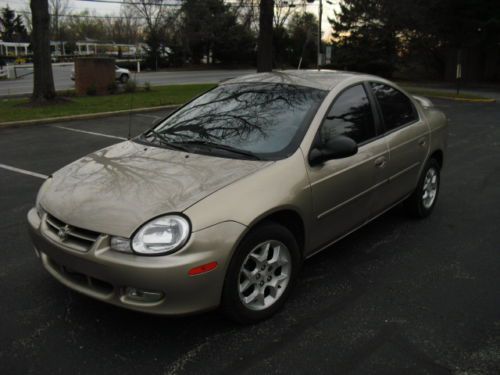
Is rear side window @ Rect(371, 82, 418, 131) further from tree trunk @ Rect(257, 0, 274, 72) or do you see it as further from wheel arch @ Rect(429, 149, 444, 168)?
tree trunk @ Rect(257, 0, 274, 72)

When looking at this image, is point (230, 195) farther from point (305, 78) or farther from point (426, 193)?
point (426, 193)

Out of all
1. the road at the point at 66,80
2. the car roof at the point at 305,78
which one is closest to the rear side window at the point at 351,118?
the car roof at the point at 305,78

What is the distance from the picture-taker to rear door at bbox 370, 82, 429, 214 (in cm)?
428

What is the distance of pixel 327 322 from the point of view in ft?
10.5

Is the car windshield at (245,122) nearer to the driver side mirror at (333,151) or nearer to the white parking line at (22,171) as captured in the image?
the driver side mirror at (333,151)

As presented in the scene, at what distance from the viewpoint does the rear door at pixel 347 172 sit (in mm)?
3501

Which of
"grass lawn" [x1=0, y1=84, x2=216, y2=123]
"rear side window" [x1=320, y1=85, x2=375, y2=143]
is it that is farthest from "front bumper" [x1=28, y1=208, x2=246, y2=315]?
"grass lawn" [x1=0, y1=84, x2=216, y2=123]

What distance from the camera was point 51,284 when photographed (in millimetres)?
3639

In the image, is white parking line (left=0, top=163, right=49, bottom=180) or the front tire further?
white parking line (left=0, top=163, right=49, bottom=180)

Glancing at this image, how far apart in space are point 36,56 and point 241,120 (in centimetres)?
1231

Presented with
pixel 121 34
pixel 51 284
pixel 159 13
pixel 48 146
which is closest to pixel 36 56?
pixel 48 146

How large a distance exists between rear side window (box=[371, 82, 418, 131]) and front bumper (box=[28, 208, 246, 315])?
223 centimetres

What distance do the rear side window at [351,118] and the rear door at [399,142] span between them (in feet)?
0.70

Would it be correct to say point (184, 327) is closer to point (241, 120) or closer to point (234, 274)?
point (234, 274)
